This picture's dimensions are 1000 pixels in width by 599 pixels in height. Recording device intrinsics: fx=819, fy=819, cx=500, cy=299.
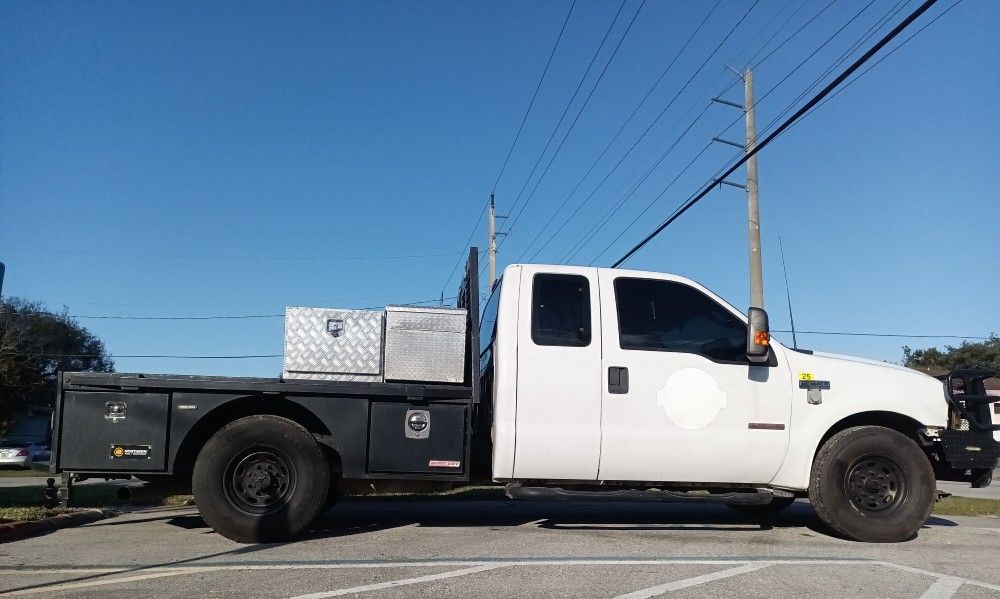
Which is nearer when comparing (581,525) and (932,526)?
(581,525)

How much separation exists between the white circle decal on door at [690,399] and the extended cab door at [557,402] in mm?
595

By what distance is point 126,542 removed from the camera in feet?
21.7

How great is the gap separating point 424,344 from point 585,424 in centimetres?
147

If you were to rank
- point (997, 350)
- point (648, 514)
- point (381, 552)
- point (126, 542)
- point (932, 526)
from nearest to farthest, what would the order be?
point (381, 552), point (126, 542), point (932, 526), point (648, 514), point (997, 350)

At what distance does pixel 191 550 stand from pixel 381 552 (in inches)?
57.1

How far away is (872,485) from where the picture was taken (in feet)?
22.2

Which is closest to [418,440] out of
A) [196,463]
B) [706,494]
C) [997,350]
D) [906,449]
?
[196,463]

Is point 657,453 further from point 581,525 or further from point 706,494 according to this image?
point 581,525

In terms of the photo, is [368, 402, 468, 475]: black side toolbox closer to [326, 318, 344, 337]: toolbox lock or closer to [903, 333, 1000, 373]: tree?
[326, 318, 344, 337]: toolbox lock

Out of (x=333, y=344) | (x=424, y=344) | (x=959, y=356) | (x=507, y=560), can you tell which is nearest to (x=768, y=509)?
(x=507, y=560)

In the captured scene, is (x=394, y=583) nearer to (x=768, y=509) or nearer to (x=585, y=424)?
(x=585, y=424)

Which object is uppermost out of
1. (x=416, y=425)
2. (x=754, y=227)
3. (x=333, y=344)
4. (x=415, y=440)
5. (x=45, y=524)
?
(x=754, y=227)

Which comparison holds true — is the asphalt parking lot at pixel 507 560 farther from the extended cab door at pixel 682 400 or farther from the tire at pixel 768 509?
Result: the extended cab door at pixel 682 400

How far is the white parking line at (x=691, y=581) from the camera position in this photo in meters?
4.77
